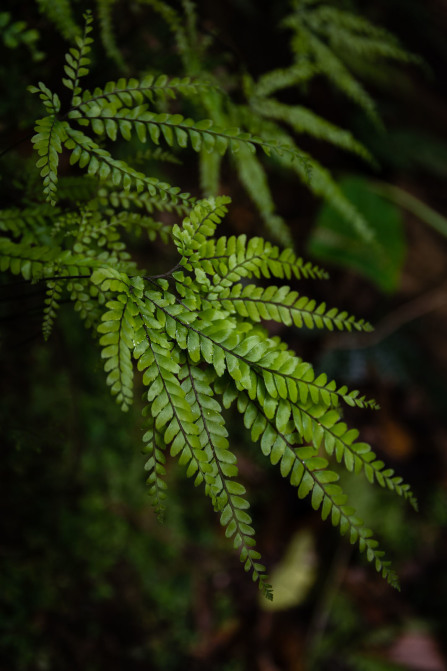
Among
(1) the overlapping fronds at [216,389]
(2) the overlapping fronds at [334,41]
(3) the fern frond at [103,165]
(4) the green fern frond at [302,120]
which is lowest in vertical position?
(1) the overlapping fronds at [216,389]

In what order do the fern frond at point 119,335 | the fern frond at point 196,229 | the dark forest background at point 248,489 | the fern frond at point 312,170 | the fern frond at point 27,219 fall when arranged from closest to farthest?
the fern frond at point 119,335, the fern frond at point 196,229, the fern frond at point 27,219, the fern frond at point 312,170, the dark forest background at point 248,489

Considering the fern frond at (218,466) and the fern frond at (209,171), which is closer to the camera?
the fern frond at (218,466)

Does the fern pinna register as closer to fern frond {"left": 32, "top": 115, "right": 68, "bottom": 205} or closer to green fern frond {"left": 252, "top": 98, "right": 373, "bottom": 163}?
fern frond {"left": 32, "top": 115, "right": 68, "bottom": 205}

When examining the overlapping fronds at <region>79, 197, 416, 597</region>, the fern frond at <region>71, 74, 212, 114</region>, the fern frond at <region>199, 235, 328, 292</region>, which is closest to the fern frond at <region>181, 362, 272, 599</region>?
the overlapping fronds at <region>79, 197, 416, 597</region>

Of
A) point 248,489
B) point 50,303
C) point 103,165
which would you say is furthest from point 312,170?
point 248,489

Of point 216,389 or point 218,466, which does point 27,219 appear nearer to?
point 216,389

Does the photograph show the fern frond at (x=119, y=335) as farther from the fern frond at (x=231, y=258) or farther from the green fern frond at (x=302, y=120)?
the green fern frond at (x=302, y=120)

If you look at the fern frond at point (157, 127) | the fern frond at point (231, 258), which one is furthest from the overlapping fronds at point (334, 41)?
the fern frond at point (231, 258)

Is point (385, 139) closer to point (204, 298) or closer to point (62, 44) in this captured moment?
point (62, 44)

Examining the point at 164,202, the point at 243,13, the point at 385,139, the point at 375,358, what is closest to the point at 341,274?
the point at 375,358

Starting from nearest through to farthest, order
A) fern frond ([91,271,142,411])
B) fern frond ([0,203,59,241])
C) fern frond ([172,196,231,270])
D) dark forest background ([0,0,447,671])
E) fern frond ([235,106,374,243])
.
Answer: fern frond ([91,271,142,411]) → fern frond ([172,196,231,270]) → fern frond ([0,203,59,241]) → fern frond ([235,106,374,243]) → dark forest background ([0,0,447,671])

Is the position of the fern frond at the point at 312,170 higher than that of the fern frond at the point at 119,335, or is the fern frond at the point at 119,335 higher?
the fern frond at the point at 312,170

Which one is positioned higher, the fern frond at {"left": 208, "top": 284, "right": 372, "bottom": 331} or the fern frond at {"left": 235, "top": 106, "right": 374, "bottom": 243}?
the fern frond at {"left": 235, "top": 106, "right": 374, "bottom": 243}
